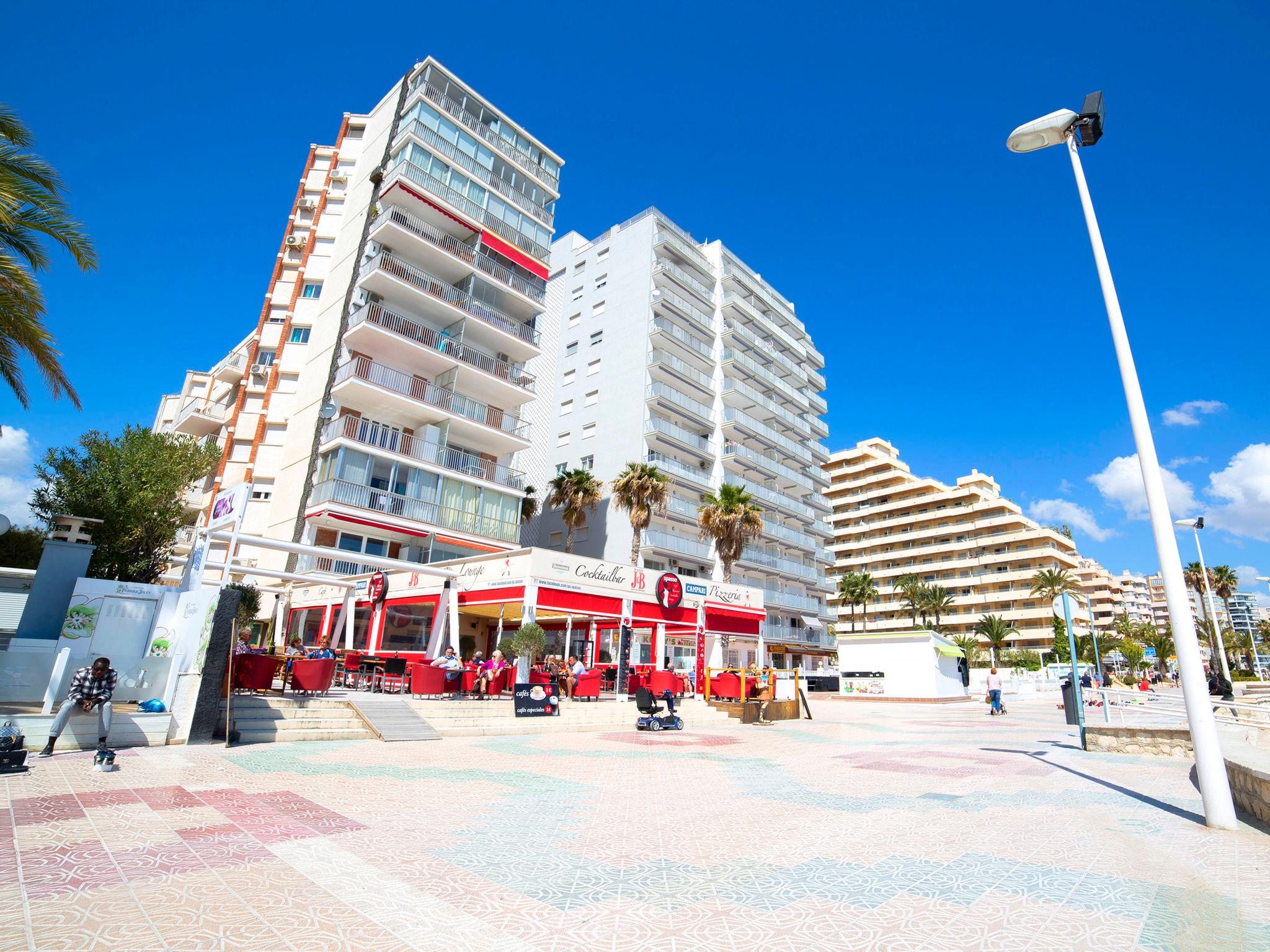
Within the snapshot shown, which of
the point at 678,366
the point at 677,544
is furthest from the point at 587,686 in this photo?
the point at 678,366

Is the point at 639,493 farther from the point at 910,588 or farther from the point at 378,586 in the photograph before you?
the point at 910,588

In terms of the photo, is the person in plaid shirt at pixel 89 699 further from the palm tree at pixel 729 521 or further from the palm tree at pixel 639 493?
the palm tree at pixel 729 521

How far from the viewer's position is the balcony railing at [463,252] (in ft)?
99.1

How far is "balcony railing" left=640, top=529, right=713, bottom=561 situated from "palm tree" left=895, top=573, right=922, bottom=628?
43.0 m

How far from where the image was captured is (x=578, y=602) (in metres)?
24.1

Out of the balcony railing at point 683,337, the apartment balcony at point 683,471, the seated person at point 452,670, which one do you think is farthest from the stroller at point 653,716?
the balcony railing at point 683,337

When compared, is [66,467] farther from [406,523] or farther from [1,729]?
[1,729]

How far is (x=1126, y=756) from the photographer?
11734 mm

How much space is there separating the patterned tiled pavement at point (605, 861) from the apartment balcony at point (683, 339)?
37593 millimetres

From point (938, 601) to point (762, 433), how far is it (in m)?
37.8

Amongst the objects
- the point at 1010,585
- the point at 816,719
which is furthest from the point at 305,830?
the point at 1010,585

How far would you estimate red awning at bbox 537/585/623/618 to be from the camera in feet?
74.9

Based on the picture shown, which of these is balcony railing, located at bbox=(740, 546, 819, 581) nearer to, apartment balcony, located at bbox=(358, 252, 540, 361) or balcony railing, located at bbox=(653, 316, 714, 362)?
balcony railing, located at bbox=(653, 316, 714, 362)

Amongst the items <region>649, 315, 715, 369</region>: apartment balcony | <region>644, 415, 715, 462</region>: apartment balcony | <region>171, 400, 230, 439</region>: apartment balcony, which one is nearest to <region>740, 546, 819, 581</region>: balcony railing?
<region>644, 415, 715, 462</region>: apartment balcony
